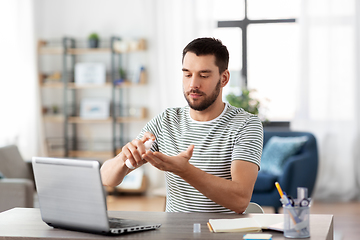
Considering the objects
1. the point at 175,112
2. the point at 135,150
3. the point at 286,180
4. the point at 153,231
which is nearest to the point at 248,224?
the point at 153,231

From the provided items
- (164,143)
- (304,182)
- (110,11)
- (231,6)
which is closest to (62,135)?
(110,11)

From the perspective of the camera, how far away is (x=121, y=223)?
57.2 inches

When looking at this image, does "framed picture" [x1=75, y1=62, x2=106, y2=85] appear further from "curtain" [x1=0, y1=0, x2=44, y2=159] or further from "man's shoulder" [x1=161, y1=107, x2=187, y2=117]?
"man's shoulder" [x1=161, y1=107, x2=187, y2=117]

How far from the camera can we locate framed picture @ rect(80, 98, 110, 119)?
18.9 ft

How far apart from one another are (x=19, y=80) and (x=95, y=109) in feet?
2.98

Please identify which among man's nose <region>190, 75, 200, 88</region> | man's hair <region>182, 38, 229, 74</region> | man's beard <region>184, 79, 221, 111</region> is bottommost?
man's beard <region>184, 79, 221, 111</region>

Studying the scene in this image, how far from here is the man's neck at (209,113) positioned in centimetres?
198

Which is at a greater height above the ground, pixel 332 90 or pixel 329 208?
pixel 332 90

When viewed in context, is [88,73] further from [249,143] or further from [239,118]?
[249,143]

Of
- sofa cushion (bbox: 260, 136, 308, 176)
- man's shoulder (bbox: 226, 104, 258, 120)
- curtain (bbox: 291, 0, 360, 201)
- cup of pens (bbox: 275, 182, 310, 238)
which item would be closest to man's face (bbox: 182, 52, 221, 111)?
man's shoulder (bbox: 226, 104, 258, 120)

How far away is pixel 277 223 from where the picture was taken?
1.46 metres

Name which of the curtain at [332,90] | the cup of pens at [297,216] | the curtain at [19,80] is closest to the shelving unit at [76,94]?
the curtain at [19,80]

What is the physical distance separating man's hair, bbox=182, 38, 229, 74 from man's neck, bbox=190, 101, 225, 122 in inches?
5.5

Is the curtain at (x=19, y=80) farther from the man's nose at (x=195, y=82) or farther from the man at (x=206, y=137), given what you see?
the man's nose at (x=195, y=82)
